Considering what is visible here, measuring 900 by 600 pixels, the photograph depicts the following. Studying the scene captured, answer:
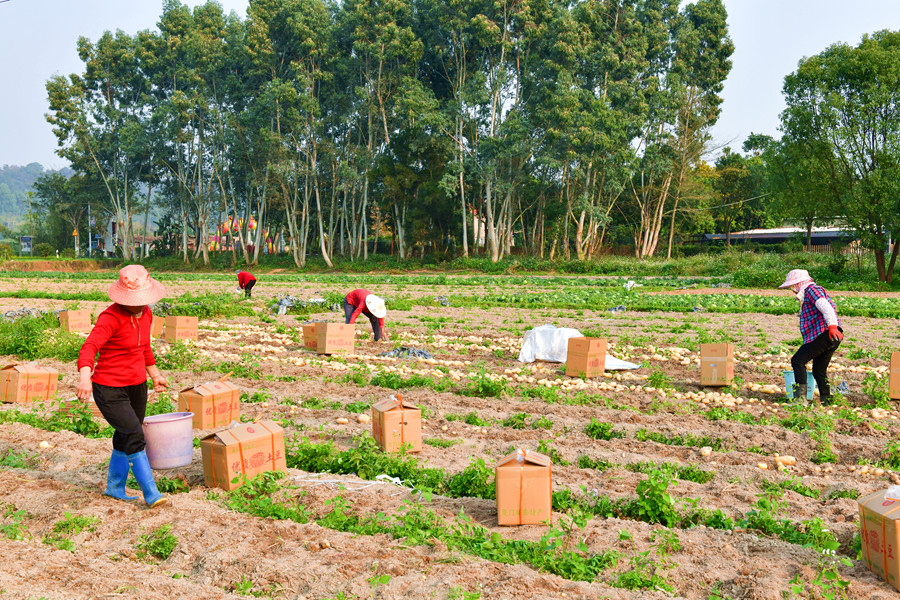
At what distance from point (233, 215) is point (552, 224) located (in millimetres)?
30281

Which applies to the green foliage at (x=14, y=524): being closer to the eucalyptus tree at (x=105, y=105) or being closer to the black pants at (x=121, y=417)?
the black pants at (x=121, y=417)

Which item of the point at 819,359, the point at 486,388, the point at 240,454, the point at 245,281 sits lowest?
the point at 486,388

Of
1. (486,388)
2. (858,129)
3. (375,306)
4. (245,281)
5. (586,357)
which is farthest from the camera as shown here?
(858,129)

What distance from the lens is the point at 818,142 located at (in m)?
29.2

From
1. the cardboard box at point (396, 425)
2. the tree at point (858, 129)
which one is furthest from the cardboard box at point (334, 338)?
the tree at point (858, 129)

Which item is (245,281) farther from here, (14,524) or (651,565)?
(651,565)

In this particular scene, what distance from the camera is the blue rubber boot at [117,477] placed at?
5.35m

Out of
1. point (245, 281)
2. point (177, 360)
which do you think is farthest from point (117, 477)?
point (245, 281)

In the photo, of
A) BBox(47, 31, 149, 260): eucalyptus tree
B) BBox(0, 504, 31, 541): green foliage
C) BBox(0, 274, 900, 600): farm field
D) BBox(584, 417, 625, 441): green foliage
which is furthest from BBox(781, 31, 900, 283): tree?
BBox(47, 31, 149, 260): eucalyptus tree

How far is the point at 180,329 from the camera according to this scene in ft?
43.8

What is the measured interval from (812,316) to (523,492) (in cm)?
545

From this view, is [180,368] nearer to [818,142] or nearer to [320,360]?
[320,360]

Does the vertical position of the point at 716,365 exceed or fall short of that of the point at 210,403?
it exceeds it

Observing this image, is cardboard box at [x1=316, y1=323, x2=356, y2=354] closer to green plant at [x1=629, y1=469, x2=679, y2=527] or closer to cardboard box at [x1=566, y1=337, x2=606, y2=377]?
cardboard box at [x1=566, y1=337, x2=606, y2=377]
